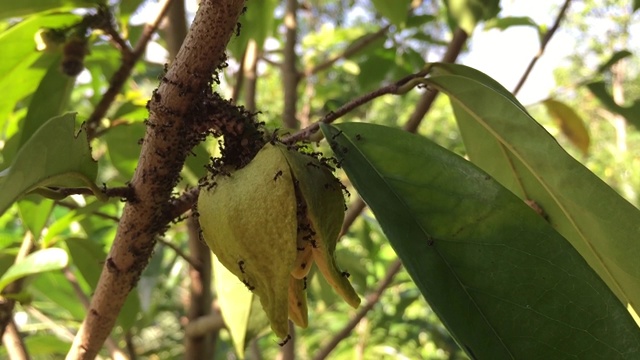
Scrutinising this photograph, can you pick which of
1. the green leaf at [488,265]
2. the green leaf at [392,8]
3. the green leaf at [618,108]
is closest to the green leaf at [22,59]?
the green leaf at [392,8]

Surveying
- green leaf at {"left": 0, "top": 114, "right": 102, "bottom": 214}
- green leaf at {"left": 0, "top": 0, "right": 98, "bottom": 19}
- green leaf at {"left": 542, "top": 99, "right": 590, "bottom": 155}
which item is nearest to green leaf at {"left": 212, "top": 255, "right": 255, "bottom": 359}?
green leaf at {"left": 0, "top": 114, "right": 102, "bottom": 214}

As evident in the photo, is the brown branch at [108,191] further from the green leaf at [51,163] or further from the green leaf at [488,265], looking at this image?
the green leaf at [488,265]

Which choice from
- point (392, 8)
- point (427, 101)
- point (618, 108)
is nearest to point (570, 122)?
point (618, 108)

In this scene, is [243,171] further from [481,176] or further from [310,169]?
[481,176]

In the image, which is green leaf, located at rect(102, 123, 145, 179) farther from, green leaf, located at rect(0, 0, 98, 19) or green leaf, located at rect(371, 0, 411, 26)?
green leaf, located at rect(371, 0, 411, 26)

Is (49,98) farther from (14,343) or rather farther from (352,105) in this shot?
(352,105)

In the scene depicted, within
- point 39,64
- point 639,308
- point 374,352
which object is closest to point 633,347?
point 639,308
